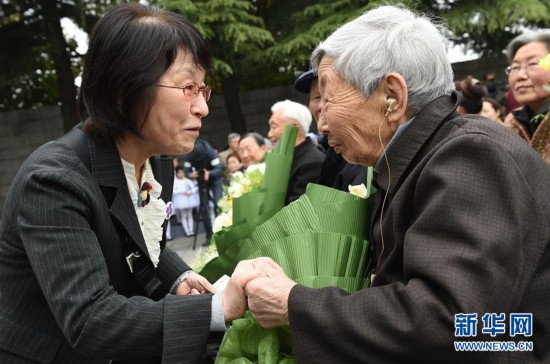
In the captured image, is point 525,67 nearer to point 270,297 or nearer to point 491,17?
point 270,297

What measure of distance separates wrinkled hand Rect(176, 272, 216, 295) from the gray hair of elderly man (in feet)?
3.11

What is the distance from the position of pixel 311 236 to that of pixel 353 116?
37 cm

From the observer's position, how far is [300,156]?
4504 mm

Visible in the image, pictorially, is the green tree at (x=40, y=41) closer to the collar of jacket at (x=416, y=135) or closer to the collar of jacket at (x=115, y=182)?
the collar of jacket at (x=115, y=182)

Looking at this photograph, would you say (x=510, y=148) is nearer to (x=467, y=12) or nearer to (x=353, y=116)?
(x=353, y=116)

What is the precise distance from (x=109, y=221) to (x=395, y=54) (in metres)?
0.92

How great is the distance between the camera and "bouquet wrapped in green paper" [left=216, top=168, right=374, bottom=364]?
1868 millimetres

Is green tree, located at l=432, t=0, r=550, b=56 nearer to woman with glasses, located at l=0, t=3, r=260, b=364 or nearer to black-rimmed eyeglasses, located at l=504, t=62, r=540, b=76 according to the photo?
black-rimmed eyeglasses, located at l=504, t=62, r=540, b=76

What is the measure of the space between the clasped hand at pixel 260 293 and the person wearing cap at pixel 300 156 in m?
1.86

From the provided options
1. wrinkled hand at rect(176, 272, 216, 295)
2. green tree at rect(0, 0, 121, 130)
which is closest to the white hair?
wrinkled hand at rect(176, 272, 216, 295)

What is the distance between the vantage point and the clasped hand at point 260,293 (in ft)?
5.62

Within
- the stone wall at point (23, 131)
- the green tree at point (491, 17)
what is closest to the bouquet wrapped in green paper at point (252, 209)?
the green tree at point (491, 17)

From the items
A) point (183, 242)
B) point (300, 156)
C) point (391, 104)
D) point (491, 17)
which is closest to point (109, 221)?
point (391, 104)

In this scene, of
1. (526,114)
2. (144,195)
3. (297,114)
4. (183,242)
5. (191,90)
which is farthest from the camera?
(183,242)
